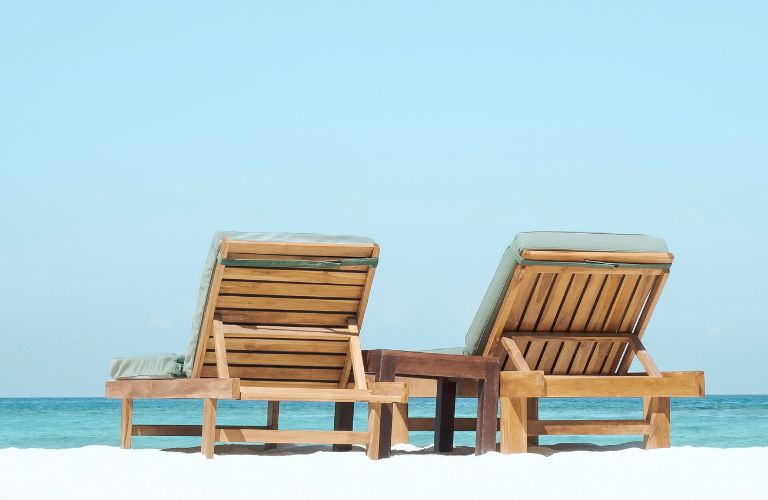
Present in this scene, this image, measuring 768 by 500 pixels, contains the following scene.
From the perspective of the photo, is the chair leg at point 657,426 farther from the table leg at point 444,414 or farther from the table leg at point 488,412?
the table leg at point 444,414

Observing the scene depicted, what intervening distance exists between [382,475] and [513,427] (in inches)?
46.3

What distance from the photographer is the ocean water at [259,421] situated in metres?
21.1

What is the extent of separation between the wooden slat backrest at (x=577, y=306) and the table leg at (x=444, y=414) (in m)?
0.51

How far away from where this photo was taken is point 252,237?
6.94m

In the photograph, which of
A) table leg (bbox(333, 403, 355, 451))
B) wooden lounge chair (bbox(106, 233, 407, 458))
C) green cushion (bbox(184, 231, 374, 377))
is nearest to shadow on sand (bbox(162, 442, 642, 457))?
table leg (bbox(333, 403, 355, 451))

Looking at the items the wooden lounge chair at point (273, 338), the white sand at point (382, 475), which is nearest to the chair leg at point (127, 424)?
the wooden lounge chair at point (273, 338)

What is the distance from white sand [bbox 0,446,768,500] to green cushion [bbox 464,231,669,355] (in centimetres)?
79

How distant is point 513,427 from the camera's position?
7016 mm

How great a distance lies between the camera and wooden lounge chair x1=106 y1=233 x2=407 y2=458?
6.86m

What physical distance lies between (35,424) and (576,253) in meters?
24.1

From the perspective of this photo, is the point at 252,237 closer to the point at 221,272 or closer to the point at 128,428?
the point at 221,272

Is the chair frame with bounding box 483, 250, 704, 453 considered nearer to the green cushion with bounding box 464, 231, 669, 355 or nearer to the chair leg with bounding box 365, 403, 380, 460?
the green cushion with bounding box 464, 231, 669, 355

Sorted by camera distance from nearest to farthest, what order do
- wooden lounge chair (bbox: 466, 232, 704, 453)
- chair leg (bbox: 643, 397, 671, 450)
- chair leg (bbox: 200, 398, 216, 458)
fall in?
chair leg (bbox: 200, 398, 216, 458)
wooden lounge chair (bbox: 466, 232, 704, 453)
chair leg (bbox: 643, 397, 671, 450)

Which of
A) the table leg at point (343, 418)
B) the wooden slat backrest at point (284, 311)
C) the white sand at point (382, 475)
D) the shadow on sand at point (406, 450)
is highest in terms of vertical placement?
the wooden slat backrest at point (284, 311)
